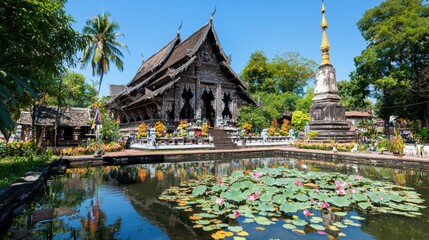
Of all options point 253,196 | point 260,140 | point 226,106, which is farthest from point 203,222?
point 226,106

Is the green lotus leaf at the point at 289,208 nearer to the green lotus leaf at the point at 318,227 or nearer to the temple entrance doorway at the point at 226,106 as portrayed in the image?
the green lotus leaf at the point at 318,227

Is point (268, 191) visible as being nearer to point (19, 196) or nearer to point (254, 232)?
point (254, 232)

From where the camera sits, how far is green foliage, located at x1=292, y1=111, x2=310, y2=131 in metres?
30.7

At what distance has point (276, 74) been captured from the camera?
3912 centimetres

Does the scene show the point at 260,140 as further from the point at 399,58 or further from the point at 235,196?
the point at 235,196

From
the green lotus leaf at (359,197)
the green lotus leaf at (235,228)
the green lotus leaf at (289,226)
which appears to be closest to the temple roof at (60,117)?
the green lotus leaf at (235,228)

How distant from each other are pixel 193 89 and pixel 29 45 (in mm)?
15781

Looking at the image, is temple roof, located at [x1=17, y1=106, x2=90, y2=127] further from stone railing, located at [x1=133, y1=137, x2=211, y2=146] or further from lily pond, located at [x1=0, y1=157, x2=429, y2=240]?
lily pond, located at [x1=0, y1=157, x2=429, y2=240]

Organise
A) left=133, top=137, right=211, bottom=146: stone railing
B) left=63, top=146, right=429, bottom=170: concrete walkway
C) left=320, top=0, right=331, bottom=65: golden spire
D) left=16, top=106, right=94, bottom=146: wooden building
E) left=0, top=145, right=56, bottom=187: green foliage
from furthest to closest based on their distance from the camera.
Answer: left=320, top=0, right=331, bottom=65: golden spire → left=16, top=106, right=94, bottom=146: wooden building → left=133, top=137, right=211, bottom=146: stone railing → left=63, top=146, right=429, bottom=170: concrete walkway → left=0, top=145, right=56, bottom=187: green foliage

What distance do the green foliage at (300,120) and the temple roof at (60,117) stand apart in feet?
72.9

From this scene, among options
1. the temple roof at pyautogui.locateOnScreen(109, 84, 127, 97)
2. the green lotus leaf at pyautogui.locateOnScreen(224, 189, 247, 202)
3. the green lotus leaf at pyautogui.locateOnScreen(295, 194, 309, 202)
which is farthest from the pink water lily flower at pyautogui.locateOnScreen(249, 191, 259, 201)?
the temple roof at pyautogui.locateOnScreen(109, 84, 127, 97)

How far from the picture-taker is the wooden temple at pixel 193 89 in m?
19.7

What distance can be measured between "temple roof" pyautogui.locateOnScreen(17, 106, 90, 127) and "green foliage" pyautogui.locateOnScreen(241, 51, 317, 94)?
24374 mm

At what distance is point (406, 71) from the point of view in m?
20.7
